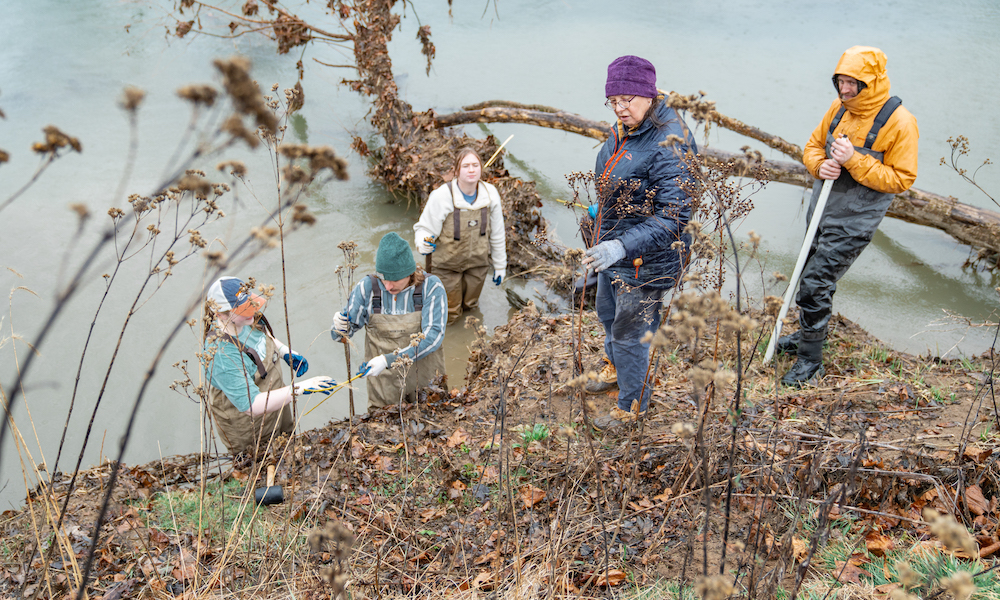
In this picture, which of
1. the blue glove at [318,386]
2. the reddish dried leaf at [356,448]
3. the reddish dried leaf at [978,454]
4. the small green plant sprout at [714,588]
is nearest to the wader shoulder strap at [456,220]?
the blue glove at [318,386]

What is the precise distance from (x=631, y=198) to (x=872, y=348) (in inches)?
126

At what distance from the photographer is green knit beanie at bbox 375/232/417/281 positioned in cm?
384

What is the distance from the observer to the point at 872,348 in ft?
16.4

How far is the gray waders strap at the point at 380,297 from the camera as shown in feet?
13.6

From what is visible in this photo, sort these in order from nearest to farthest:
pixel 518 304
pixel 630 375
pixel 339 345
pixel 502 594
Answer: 1. pixel 502 594
2. pixel 630 375
3. pixel 339 345
4. pixel 518 304

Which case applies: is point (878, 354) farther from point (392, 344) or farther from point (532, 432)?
point (392, 344)

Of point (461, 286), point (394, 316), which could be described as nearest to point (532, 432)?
point (394, 316)

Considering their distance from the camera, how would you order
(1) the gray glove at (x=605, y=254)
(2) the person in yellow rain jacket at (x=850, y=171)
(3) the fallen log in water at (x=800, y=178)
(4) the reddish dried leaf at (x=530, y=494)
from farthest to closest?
1. (3) the fallen log in water at (x=800, y=178)
2. (2) the person in yellow rain jacket at (x=850, y=171)
3. (4) the reddish dried leaf at (x=530, y=494)
4. (1) the gray glove at (x=605, y=254)

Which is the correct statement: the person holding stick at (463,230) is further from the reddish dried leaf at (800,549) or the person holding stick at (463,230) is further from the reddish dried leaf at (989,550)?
the reddish dried leaf at (989,550)

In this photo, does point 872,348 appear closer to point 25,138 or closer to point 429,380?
point 429,380

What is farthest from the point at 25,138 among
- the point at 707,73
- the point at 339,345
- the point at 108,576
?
the point at 707,73

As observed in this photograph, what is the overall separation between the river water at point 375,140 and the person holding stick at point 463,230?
1.66 feet

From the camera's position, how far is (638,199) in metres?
3.36

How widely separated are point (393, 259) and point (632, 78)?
183 cm
